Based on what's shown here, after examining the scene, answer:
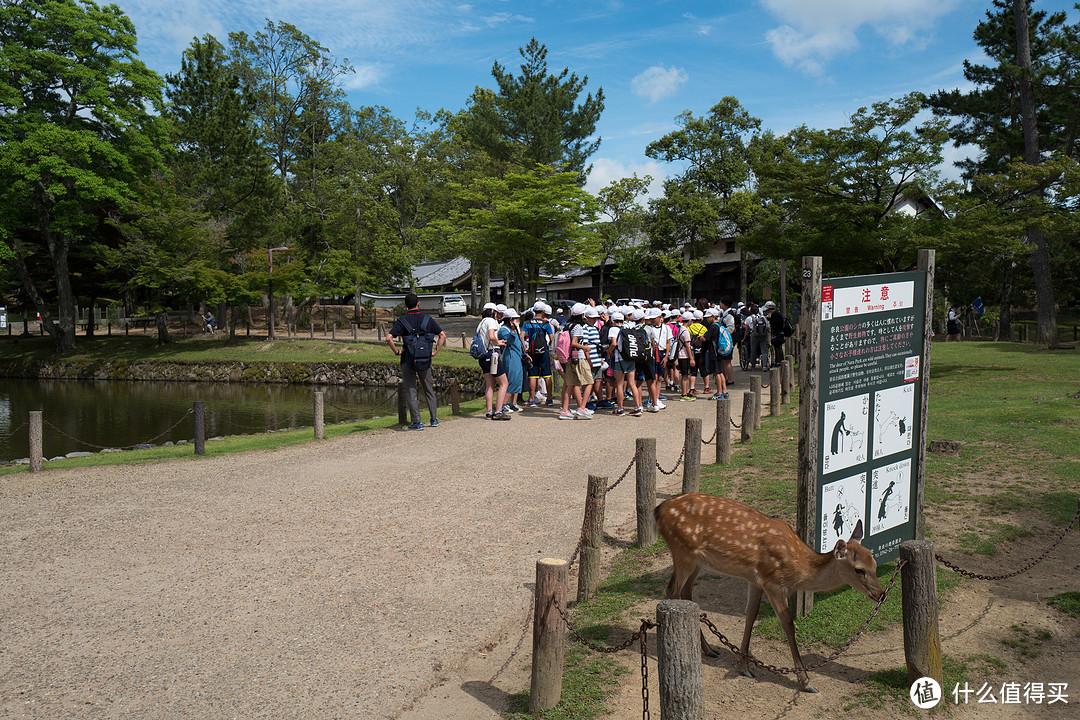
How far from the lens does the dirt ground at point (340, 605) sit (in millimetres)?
4289

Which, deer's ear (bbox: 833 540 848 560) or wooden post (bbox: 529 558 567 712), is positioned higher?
deer's ear (bbox: 833 540 848 560)

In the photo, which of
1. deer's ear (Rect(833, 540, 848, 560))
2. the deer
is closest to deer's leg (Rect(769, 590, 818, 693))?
the deer

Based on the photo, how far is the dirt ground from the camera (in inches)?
169

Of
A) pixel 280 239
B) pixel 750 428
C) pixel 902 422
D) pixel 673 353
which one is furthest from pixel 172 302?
pixel 902 422

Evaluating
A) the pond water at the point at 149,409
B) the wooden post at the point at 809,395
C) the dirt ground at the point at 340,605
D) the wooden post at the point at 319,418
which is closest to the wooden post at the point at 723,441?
the dirt ground at the point at 340,605

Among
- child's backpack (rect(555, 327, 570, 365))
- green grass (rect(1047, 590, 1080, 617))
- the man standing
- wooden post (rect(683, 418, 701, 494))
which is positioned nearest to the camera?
green grass (rect(1047, 590, 1080, 617))

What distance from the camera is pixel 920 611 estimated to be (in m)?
4.15

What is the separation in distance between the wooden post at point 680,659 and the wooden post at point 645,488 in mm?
3177

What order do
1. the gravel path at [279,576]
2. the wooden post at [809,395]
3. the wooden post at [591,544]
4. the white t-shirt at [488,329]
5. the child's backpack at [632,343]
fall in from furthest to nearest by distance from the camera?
the white t-shirt at [488,329]
the child's backpack at [632,343]
the wooden post at [591,544]
the wooden post at [809,395]
the gravel path at [279,576]

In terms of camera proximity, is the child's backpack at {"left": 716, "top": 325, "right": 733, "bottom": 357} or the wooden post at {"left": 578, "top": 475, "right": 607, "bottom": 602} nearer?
the wooden post at {"left": 578, "top": 475, "right": 607, "bottom": 602}

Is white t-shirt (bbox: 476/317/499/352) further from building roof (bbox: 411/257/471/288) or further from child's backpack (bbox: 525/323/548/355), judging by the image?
building roof (bbox: 411/257/471/288)

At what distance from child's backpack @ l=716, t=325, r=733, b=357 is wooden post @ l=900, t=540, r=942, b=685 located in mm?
10673

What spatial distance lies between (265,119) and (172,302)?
1373 cm

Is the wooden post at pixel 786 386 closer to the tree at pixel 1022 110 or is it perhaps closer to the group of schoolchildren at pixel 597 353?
the group of schoolchildren at pixel 597 353
